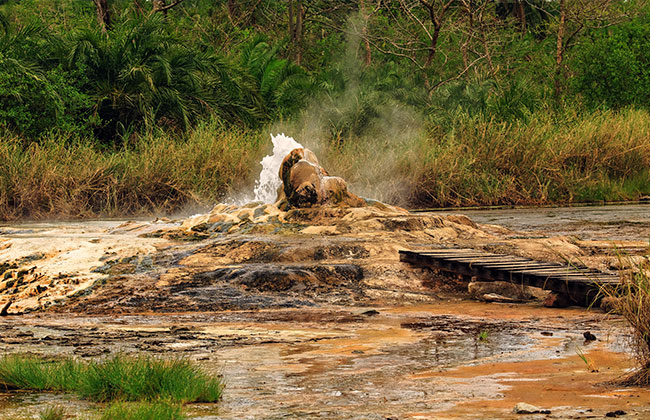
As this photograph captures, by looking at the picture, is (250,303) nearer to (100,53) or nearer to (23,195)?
(23,195)

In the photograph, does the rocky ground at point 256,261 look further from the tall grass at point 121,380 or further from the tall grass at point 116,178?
the tall grass at point 116,178

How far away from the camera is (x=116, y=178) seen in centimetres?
2159

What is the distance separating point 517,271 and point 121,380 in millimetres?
5382

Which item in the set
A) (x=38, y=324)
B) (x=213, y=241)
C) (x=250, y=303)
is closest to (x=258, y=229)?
(x=213, y=241)

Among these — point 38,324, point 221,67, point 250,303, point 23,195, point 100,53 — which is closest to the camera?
point 38,324

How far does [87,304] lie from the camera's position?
1002 centimetres

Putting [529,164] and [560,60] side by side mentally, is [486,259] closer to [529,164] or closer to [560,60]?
[529,164]

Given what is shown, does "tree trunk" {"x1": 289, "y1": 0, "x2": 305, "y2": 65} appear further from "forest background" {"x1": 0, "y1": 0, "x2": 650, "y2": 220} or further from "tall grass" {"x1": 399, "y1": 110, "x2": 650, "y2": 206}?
"tall grass" {"x1": 399, "y1": 110, "x2": 650, "y2": 206}

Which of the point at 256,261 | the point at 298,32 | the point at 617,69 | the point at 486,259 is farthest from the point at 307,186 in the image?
the point at 298,32

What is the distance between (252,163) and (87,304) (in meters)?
12.4


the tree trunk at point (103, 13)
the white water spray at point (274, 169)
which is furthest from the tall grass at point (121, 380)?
the tree trunk at point (103, 13)

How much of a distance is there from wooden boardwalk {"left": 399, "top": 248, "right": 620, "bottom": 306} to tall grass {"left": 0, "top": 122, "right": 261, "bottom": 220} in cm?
1078

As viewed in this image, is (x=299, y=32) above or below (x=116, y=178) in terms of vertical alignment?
above

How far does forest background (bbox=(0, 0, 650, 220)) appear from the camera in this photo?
21750 millimetres
